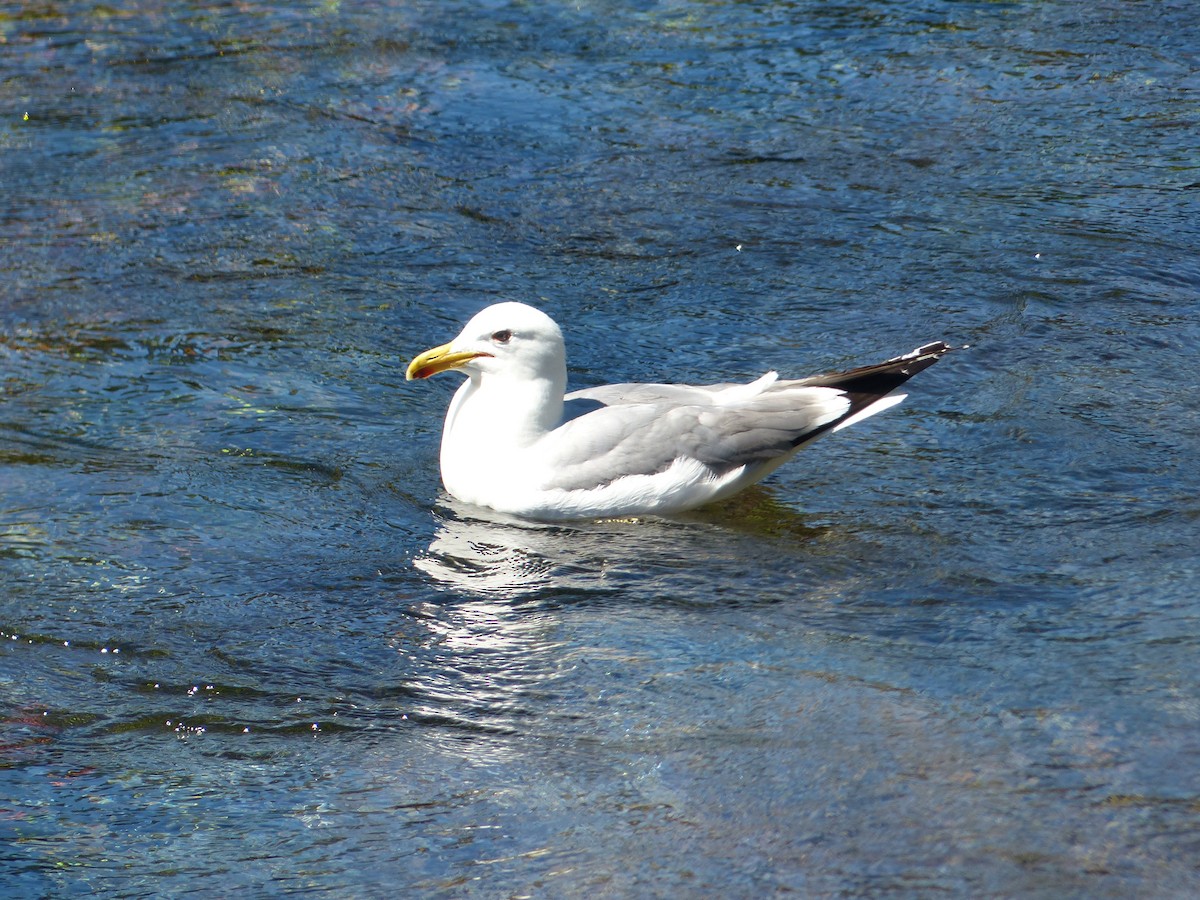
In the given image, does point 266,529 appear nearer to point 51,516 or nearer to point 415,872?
point 51,516

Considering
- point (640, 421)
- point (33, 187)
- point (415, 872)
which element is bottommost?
point (415, 872)

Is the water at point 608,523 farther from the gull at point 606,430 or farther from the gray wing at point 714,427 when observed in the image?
the gray wing at point 714,427

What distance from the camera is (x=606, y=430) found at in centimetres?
619

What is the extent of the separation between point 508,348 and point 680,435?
78 cm

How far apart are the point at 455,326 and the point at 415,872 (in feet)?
13.6

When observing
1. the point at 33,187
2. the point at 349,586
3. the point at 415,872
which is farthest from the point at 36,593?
the point at 33,187

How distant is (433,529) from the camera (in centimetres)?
610

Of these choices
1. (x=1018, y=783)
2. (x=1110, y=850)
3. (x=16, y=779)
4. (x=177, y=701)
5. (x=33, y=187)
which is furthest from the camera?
(x=33, y=187)

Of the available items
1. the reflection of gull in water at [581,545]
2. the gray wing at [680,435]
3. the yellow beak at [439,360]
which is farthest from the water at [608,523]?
the yellow beak at [439,360]

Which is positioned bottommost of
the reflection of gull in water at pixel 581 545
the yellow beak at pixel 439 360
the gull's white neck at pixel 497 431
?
the reflection of gull in water at pixel 581 545

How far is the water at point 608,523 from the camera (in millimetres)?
4203

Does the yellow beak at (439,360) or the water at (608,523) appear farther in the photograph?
the yellow beak at (439,360)

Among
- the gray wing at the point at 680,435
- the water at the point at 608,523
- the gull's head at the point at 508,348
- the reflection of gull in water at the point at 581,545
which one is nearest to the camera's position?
the water at the point at 608,523

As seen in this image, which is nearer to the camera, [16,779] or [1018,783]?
[1018,783]
